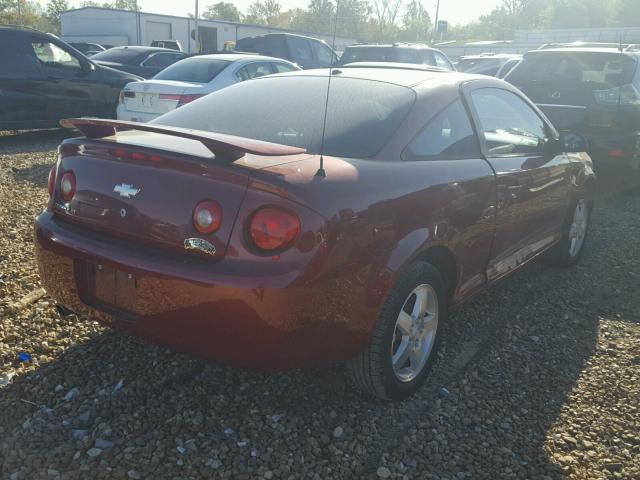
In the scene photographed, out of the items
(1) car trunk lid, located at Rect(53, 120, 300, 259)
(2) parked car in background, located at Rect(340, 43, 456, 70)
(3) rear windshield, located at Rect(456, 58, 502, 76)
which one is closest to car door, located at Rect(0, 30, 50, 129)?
(2) parked car in background, located at Rect(340, 43, 456, 70)

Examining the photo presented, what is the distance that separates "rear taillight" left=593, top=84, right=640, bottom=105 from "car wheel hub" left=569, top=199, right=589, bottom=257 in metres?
2.51

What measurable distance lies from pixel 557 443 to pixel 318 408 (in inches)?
42.7

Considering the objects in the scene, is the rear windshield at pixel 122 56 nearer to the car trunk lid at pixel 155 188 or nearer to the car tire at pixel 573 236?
the car tire at pixel 573 236

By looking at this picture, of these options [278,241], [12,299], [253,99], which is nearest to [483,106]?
[253,99]

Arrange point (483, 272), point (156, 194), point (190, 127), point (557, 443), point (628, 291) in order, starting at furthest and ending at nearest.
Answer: point (628, 291) → point (483, 272) → point (190, 127) → point (557, 443) → point (156, 194)

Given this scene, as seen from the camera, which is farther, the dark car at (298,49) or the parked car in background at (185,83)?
the dark car at (298,49)

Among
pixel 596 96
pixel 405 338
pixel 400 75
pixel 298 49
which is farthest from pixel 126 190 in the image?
pixel 298 49

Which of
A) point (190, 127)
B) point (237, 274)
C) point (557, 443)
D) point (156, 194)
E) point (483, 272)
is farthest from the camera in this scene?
point (483, 272)

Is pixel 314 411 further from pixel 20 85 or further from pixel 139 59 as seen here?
pixel 139 59

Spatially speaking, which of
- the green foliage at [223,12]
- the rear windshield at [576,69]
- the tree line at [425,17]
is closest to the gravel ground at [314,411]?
the rear windshield at [576,69]

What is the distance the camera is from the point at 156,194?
8.16ft

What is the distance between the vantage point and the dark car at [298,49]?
14969mm

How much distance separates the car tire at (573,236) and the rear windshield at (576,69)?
2.87 meters

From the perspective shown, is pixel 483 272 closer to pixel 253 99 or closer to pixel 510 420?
pixel 510 420
